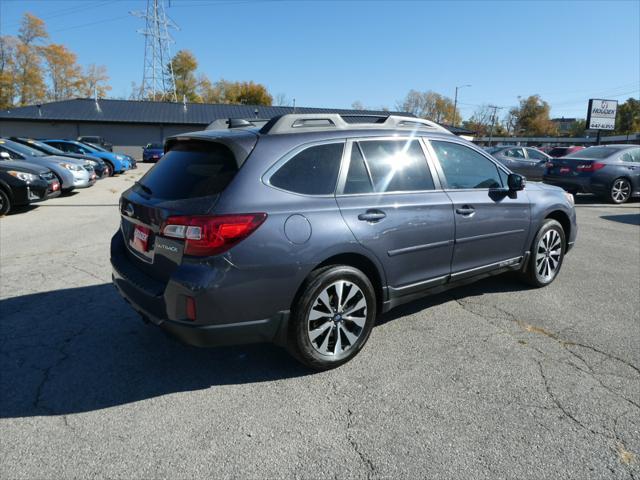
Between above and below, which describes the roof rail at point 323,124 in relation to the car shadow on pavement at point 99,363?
above

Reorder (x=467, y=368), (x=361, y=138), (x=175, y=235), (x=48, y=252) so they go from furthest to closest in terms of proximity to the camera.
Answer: (x=48, y=252) < (x=361, y=138) < (x=467, y=368) < (x=175, y=235)

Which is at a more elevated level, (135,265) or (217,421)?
(135,265)

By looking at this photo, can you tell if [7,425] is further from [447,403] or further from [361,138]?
[361,138]

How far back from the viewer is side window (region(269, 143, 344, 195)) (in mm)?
3006

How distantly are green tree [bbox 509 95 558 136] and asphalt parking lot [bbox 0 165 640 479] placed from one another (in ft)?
378

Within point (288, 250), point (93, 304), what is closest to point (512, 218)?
point (288, 250)

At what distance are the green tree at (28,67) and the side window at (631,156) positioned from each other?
76083mm

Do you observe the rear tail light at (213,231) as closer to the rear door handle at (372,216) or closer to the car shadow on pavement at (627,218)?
the rear door handle at (372,216)

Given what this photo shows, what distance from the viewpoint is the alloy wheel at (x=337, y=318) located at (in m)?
3.10

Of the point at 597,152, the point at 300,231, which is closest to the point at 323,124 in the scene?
the point at 300,231

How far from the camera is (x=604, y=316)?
427 cm

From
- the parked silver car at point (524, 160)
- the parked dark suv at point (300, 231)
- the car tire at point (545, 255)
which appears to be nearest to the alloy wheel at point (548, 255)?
the car tire at point (545, 255)

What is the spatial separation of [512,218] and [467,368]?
6.16 ft

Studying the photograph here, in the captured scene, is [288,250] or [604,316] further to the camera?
[604,316]
